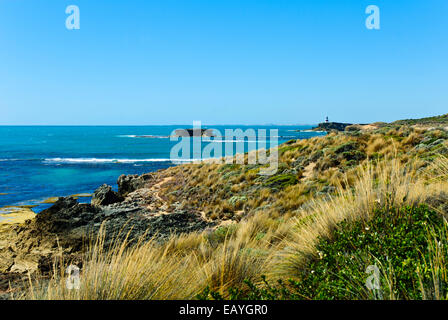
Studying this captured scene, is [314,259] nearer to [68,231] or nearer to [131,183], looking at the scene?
[68,231]

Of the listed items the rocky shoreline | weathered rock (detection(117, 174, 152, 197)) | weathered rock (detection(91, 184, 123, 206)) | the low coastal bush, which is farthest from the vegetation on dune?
weathered rock (detection(117, 174, 152, 197))

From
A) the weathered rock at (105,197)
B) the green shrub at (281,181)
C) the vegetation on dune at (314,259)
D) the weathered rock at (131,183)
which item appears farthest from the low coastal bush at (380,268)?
the weathered rock at (131,183)

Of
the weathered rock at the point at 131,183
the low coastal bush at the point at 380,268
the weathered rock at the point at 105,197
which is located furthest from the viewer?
the weathered rock at the point at 131,183

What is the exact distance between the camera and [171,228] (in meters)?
9.48

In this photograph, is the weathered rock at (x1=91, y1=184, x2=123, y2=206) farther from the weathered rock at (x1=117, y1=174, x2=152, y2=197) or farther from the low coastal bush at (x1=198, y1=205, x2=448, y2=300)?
the low coastal bush at (x1=198, y1=205, x2=448, y2=300)

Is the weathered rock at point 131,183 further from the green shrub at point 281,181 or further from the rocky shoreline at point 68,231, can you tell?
the green shrub at point 281,181

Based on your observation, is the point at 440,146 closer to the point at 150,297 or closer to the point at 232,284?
Result: the point at 232,284

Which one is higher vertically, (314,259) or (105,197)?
(314,259)

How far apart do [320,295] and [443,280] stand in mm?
961

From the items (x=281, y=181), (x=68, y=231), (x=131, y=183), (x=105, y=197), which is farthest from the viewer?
(x=131, y=183)

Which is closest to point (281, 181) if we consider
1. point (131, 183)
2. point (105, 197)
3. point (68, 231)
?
point (68, 231)

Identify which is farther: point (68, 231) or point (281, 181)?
point (281, 181)

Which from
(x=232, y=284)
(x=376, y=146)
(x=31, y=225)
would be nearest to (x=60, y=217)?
(x=31, y=225)
